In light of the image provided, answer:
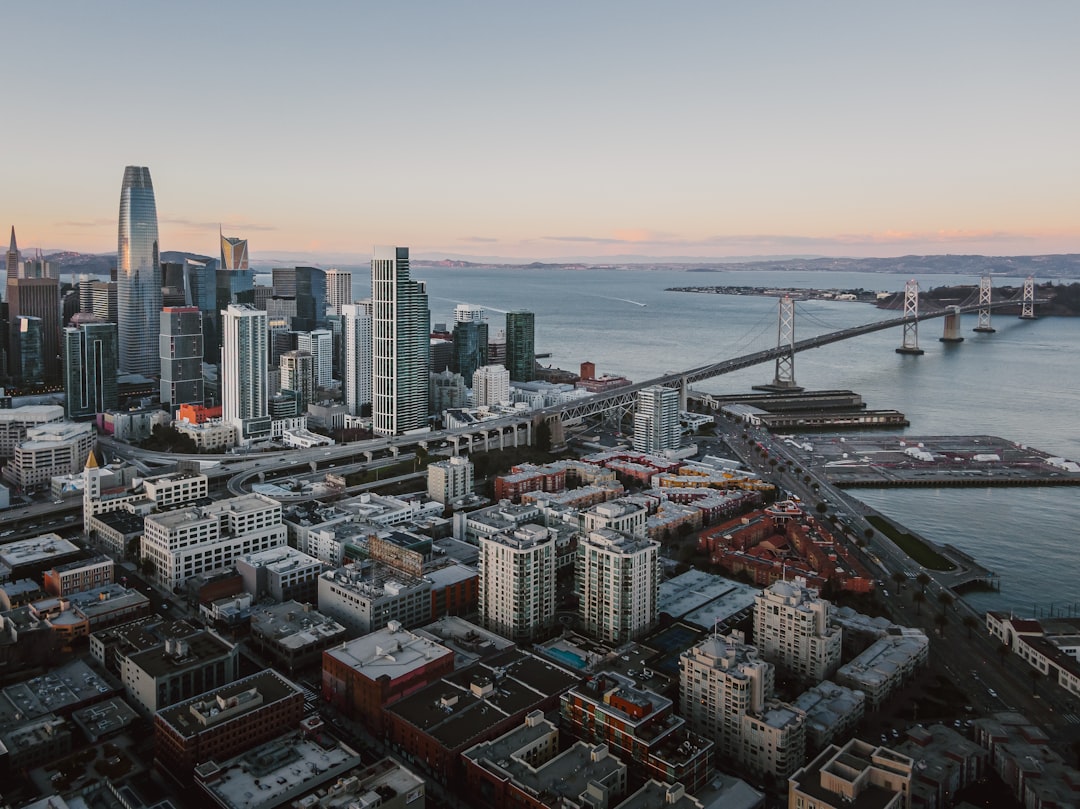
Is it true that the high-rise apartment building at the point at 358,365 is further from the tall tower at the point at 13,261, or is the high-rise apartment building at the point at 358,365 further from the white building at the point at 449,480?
the tall tower at the point at 13,261

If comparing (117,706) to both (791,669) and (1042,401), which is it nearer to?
(791,669)

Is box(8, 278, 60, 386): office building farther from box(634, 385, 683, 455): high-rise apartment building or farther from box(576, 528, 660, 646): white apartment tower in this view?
box(576, 528, 660, 646): white apartment tower

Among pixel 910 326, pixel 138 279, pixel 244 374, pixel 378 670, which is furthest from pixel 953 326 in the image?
pixel 378 670

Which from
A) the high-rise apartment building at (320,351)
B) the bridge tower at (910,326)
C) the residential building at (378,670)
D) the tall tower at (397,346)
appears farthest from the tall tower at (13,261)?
the bridge tower at (910,326)

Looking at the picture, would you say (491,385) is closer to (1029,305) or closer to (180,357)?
(180,357)

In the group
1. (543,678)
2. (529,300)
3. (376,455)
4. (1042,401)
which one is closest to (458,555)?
(543,678)

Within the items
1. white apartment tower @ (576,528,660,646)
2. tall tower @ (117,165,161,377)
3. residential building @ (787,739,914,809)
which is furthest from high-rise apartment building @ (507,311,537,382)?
residential building @ (787,739,914,809)

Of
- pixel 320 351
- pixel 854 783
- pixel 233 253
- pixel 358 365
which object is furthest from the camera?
pixel 233 253
